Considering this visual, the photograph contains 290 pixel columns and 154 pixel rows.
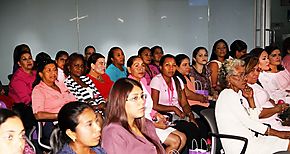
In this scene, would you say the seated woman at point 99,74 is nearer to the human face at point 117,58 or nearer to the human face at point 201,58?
the human face at point 117,58

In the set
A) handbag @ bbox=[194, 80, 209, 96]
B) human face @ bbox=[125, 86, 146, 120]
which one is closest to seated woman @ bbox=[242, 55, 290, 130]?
handbag @ bbox=[194, 80, 209, 96]

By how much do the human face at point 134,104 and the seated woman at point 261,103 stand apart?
4.84 ft

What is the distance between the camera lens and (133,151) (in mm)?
3000

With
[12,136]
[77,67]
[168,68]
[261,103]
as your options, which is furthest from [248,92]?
[12,136]

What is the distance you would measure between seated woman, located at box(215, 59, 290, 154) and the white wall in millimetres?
4777

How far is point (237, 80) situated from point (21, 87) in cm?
254

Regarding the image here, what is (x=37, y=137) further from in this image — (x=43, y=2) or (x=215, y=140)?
(x=43, y=2)

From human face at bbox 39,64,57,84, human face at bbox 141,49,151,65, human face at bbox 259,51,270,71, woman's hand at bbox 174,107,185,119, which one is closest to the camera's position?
human face at bbox 39,64,57,84

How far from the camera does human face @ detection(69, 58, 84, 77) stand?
532 centimetres

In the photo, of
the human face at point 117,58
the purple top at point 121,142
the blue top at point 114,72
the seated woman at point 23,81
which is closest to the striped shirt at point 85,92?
the seated woman at point 23,81

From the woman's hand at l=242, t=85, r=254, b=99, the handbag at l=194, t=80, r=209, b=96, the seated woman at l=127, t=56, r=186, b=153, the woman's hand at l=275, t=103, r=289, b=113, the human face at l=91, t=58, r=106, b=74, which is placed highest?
the human face at l=91, t=58, r=106, b=74

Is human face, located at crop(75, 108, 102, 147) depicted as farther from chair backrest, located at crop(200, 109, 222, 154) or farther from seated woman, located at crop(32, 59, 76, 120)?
seated woman, located at crop(32, 59, 76, 120)

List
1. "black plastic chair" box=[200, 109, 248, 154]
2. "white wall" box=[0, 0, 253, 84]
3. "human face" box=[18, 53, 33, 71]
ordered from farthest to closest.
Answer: "white wall" box=[0, 0, 253, 84] < "human face" box=[18, 53, 33, 71] < "black plastic chair" box=[200, 109, 248, 154]

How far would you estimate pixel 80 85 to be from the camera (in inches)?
202
